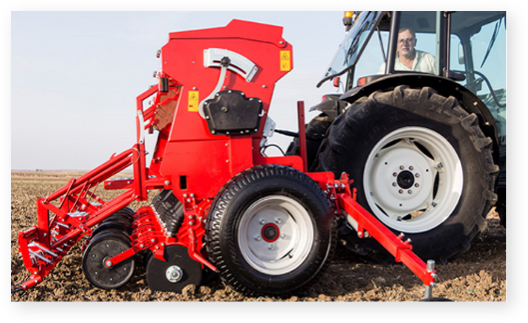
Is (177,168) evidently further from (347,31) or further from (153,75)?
(347,31)

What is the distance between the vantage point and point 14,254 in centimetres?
382

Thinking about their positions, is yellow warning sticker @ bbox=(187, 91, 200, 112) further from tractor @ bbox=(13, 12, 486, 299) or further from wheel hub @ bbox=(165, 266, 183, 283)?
wheel hub @ bbox=(165, 266, 183, 283)

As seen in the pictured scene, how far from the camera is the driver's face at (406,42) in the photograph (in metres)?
4.12

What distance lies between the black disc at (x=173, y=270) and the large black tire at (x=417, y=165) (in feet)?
4.42

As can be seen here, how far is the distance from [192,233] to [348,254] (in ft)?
6.01

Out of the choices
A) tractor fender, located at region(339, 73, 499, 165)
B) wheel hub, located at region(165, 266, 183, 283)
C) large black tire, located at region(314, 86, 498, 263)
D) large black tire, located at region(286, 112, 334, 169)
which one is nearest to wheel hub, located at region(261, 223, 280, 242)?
wheel hub, located at region(165, 266, 183, 283)

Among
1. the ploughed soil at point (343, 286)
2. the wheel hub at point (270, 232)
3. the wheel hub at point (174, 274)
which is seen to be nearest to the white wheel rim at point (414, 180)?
the ploughed soil at point (343, 286)

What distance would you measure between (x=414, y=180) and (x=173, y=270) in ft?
7.62

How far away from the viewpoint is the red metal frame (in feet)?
10.1

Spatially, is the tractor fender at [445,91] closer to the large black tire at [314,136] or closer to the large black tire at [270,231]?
the large black tire at [314,136]

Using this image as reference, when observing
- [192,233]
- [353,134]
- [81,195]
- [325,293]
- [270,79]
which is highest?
[270,79]

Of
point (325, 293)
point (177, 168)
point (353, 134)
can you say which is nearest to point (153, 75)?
point (177, 168)

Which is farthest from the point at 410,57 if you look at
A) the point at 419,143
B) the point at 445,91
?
the point at 419,143

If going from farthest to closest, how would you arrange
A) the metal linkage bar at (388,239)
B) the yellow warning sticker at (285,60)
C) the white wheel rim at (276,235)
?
the yellow warning sticker at (285,60) → the white wheel rim at (276,235) → the metal linkage bar at (388,239)
